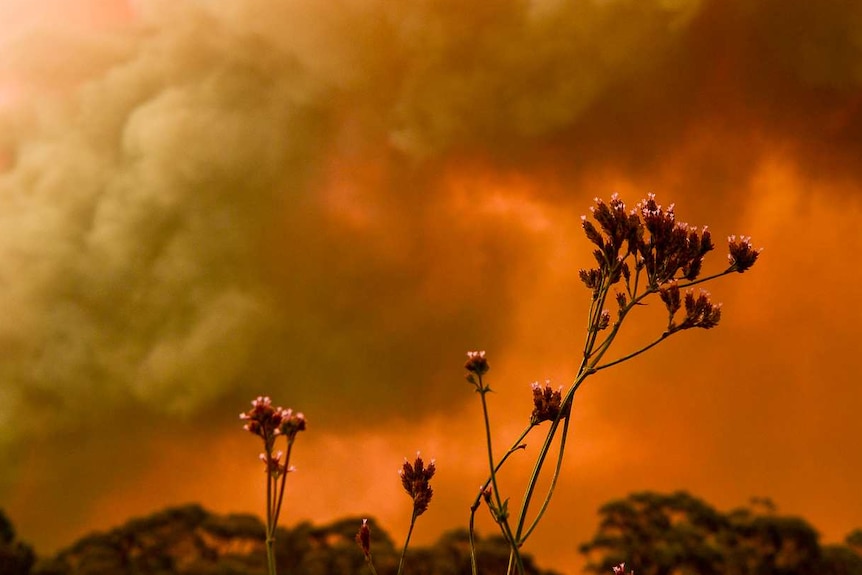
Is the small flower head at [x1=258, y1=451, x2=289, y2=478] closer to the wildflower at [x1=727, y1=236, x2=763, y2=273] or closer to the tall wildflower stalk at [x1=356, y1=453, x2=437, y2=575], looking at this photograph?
→ the tall wildflower stalk at [x1=356, y1=453, x2=437, y2=575]

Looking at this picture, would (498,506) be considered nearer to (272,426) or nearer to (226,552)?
(272,426)

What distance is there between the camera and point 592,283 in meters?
3.57

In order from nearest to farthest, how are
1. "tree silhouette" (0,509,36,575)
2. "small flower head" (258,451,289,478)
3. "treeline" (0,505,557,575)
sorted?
"small flower head" (258,451,289,478) < "treeline" (0,505,557,575) < "tree silhouette" (0,509,36,575)

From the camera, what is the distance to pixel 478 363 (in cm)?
285

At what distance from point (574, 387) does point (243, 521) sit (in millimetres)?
33583

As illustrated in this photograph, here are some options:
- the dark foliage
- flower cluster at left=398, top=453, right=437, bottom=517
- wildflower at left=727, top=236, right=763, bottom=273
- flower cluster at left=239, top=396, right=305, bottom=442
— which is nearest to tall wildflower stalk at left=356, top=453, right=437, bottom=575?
flower cluster at left=398, top=453, right=437, bottom=517

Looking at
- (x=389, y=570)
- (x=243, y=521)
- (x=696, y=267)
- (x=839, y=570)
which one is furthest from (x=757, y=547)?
(x=696, y=267)

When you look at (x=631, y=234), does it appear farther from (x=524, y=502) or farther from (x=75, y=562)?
(x=75, y=562)

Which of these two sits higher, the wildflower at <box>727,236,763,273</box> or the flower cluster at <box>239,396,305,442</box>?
the wildflower at <box>727,236,763,273</box>

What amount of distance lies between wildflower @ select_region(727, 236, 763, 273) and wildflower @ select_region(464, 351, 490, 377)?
1.34m

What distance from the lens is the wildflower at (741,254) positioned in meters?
3.60

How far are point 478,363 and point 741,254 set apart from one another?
4.70 ft

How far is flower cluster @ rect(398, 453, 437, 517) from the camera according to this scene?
10.5 feet

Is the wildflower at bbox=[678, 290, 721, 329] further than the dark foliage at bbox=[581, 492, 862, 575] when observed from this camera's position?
No
